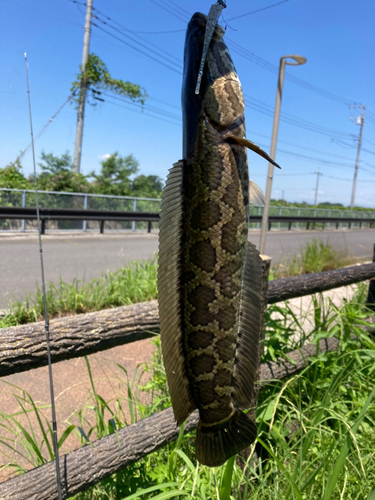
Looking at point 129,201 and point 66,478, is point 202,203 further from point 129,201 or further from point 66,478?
point 129,201

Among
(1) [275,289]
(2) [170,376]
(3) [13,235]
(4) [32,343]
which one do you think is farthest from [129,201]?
(2) [170,376]

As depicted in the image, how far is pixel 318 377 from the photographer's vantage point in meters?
2.84

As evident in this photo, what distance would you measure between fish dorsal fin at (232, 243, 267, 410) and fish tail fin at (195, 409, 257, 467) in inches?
2.0

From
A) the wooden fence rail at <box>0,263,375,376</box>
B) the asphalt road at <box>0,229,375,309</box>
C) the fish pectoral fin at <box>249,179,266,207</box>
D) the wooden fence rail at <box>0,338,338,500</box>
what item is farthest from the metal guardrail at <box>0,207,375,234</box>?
the fish pectoral fin at <box>249,179,266,207</box>

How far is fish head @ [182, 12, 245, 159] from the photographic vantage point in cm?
82

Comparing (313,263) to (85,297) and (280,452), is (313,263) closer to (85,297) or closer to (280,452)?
(85,297)

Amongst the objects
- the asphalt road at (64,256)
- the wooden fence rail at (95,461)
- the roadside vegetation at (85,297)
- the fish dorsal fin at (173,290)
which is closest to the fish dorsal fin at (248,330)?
the fish dorsal fin at (173,290)

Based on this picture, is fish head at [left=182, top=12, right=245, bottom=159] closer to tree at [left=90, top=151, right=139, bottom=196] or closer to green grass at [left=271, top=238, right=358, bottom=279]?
green grass at [left=271, top=238, right=358, bottom=279]

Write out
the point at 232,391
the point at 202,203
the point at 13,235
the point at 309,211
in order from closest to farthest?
1. the point at 202,203
2. the point at 232,391
3. the point at 13,235
4. the point at 309,211

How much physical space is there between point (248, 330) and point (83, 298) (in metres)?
4.30

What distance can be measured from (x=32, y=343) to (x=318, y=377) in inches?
79.4

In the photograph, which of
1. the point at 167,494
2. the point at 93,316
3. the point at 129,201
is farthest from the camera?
the point at 129,201

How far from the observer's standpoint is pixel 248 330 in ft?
3.10

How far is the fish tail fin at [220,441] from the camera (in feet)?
2.97
